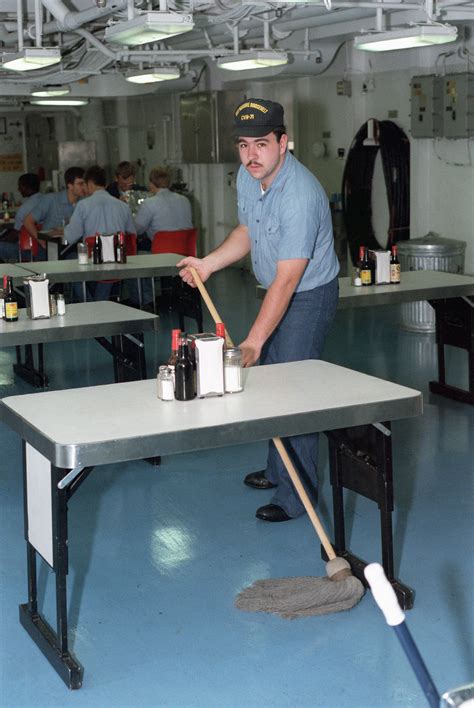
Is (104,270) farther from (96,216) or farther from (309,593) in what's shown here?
(309,593)

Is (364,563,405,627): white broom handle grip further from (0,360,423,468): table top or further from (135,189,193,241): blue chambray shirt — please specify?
(135,189,193,241): blue chambray shirt

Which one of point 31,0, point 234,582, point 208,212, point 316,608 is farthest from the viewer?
point 208,212

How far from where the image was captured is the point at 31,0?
8586mm

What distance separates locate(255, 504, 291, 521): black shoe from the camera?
4449 mm

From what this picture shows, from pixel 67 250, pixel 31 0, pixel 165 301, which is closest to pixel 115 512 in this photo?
pixel 67 250

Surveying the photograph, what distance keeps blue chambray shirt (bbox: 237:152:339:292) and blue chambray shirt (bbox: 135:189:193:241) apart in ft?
17.1

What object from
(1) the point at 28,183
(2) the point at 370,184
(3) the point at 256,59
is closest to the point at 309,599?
(3) the point at 256,59

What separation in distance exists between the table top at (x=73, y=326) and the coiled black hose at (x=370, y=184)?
5.97m

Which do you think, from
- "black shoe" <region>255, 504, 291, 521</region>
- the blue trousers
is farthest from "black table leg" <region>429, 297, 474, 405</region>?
"black shoe" <region>255, 504, 291, 521</region>

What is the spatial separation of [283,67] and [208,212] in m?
3.86

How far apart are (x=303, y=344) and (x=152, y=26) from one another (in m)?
2.12

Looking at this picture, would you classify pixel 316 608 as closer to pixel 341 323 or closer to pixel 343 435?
pixel 343 435

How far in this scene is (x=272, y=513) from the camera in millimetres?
4453

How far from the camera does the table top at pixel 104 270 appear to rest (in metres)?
7.26
